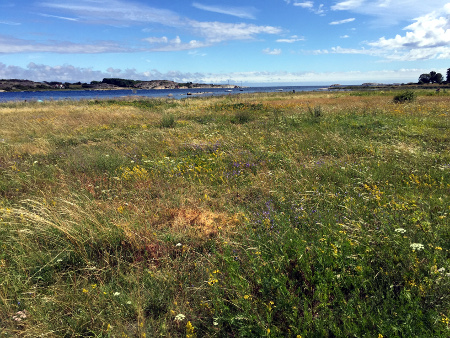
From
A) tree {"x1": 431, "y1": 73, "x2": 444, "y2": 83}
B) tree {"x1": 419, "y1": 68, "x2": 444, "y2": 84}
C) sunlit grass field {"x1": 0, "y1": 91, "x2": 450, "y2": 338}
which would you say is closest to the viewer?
sunlit grass field {"x1": 0, "y1": 91, "x2": 450, "y2": 338}

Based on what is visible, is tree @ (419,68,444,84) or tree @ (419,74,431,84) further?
tree @ (419,74,431,84)

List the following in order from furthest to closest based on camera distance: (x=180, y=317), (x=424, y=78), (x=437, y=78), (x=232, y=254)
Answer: (x=424, y=78) < (x=437, y=78) < (x=232, y=254) < (x=180, y=317)

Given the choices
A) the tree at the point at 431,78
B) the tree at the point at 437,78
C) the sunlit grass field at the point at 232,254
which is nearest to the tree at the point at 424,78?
the tree at the point at 431,78

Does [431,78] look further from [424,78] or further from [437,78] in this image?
[424,78]

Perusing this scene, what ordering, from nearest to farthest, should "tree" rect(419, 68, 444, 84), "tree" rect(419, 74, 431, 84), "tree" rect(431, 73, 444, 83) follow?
"tree" rect(431, 73, 444, 83) → "tree" rect(419, 68, 444, 84) → "tree" rect(419, 74, 431, 84)

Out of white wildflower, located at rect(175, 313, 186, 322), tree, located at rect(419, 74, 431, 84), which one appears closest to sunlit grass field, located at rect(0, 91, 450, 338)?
white wildflower, located at rect(175, 313, 186, 322)

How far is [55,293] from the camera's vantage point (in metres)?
2.65

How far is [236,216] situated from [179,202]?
4.09ft

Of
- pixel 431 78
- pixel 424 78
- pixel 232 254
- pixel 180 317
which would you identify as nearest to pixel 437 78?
pixel 431 78

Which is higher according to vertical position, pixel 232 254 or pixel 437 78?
pixel 437 78

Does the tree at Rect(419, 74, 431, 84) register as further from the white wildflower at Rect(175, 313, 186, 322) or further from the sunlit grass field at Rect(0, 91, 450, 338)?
the white wildflower at Rect(175, 313, 186, 322)

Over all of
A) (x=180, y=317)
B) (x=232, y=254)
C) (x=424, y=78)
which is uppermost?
(x=424, y=78)

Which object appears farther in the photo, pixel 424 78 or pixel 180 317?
pixel 424 78

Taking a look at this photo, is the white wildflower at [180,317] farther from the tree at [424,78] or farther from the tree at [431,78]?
the tree at [424,78]
